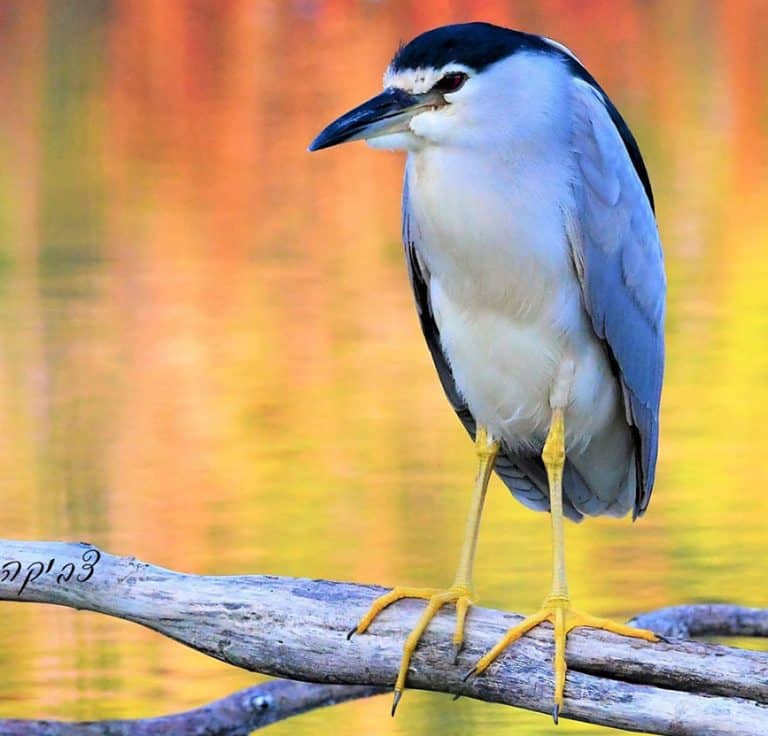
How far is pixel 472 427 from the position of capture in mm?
4074

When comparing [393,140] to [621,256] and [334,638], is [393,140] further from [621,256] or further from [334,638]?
[334,638]

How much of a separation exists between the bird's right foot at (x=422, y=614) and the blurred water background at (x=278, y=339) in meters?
1.14

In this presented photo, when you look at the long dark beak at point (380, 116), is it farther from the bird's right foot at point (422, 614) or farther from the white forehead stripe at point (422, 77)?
the bird's right foot at point (422, 614)

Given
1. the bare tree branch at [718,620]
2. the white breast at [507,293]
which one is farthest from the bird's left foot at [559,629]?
the bare tree branch at [718,620]

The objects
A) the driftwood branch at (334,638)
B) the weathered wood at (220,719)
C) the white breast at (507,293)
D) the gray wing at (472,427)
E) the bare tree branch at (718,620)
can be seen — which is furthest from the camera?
the bare tree branch at (718,620)

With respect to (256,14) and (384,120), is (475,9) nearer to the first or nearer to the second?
(256,14)

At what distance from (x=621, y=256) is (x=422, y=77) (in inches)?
24.8

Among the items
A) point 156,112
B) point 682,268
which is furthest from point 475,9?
point 682,268

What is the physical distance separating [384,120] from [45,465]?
3698 millimetres

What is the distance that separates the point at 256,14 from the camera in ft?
49.6

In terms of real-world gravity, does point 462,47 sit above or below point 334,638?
above

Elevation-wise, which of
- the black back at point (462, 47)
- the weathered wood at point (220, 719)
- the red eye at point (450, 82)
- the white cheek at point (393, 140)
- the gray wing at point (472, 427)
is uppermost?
the black back at point (462, 47)

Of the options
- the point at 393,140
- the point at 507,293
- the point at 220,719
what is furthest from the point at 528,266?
the point at 220,719

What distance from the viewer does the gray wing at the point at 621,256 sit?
358 centimetres
